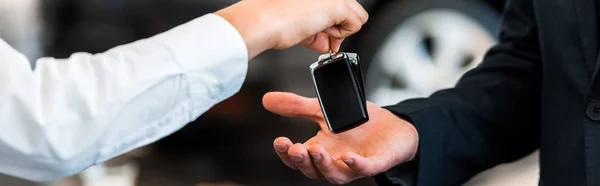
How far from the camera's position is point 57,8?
135 inches

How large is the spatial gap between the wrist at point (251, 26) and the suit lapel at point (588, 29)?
0.57 meters

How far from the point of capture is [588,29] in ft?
4.19

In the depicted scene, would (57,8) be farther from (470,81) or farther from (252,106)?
(470,81)

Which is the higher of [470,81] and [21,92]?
[21,92]

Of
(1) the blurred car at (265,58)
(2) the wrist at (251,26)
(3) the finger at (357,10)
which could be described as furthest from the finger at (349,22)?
(1) the blurred car at (265,58)

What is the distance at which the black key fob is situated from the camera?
3.56 feet

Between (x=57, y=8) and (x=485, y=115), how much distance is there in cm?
246

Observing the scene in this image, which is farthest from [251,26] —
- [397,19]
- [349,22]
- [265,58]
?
[265,58]

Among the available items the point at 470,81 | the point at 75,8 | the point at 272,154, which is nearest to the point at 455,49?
the point at 272,154

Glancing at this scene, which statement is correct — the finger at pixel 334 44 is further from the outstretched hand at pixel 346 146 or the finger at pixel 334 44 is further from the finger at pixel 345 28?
the outstretched hand at pixel 346 146

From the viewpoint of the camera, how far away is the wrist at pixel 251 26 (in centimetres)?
93

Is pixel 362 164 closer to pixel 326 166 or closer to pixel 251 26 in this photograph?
pixel 326 166

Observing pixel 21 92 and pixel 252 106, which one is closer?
pixel 21 92

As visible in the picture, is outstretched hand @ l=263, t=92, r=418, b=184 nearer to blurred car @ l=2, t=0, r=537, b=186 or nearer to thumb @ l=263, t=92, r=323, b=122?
thumb @ l=263, t=92, r=323, b=122
